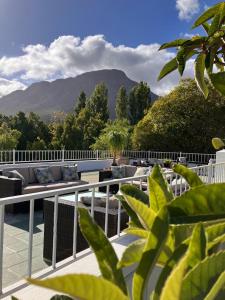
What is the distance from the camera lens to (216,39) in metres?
0.95

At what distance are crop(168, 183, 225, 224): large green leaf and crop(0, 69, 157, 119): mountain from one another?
7047 cm

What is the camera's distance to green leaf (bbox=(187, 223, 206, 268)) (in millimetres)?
457

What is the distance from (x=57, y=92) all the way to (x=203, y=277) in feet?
268

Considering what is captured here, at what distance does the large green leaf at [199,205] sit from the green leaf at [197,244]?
0.14ft

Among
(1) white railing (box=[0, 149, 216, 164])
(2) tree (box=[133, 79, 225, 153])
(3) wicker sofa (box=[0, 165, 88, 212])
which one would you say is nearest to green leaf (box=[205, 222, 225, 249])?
(3) wicker sofa (box=[0, 165, 88, 212])

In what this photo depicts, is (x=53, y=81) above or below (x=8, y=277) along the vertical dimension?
above

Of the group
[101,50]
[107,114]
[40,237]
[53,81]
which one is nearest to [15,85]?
[53,81]

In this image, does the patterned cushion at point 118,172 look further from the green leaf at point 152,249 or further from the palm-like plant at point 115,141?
the green leaf at point 152,249

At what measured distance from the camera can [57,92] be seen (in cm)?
7962

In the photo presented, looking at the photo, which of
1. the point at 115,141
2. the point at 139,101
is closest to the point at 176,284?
the point at 115,141

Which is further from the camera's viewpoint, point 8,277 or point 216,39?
point 8,277

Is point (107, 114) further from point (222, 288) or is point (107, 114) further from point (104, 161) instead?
point (222, 288)

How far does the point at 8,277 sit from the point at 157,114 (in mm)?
15102

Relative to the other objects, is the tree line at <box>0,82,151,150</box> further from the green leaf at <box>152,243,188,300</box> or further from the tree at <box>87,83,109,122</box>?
the green leaf at <box>152,243,188,300</box>
